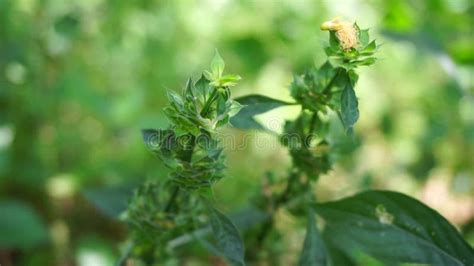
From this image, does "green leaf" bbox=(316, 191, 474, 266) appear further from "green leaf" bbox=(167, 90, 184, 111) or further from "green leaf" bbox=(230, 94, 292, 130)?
"green leaf" bbox=(167, 90, 184, 111)

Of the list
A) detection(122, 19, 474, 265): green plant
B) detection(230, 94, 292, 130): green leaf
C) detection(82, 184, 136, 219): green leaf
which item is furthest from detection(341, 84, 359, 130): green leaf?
detection(82, 184, 136, 219): green leaf

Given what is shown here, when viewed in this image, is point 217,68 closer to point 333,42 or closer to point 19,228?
point 333,42

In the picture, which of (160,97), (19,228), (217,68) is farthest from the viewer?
(160,97)

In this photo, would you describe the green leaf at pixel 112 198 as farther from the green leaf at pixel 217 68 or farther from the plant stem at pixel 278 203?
the green leaf at pixel 217 68

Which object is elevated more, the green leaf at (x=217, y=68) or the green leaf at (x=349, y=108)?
the green leaf at (x=217, y=68)

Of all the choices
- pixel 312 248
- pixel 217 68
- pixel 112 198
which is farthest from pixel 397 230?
pixel 112 198

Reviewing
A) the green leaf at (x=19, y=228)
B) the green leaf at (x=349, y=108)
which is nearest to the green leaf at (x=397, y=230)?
the green leaf at (x=349, y=108)
